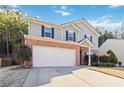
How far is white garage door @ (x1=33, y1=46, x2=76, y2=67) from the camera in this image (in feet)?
Answer: 77.4

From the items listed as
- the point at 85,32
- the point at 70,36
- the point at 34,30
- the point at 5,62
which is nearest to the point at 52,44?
the point at 34,30

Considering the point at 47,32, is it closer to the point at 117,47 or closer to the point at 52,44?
the point at 52,44

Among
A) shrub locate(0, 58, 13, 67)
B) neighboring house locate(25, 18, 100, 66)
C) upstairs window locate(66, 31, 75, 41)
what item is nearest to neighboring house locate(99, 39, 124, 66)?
neighboring house locate(25, 18, 100, 66)

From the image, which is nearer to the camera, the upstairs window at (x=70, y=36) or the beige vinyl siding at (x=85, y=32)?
the upstairs window at (x=70, y=36)

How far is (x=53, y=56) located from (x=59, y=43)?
5.48 ft

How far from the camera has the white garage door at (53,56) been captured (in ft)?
77.4

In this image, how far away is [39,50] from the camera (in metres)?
23.7

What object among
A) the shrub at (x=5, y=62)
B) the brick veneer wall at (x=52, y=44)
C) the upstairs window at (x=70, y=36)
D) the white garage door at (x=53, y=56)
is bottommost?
the shrub at (x=5, y=62)

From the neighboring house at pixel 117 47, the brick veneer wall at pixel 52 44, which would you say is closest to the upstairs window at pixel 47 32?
the brick veneer wall at pixel 52 44

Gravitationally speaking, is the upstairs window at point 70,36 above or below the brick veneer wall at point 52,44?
above

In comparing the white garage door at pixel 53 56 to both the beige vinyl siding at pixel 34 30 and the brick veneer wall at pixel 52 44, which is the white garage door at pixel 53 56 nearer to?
the brick veneer wall at pixel 52 44

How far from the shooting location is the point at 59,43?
25.6m
